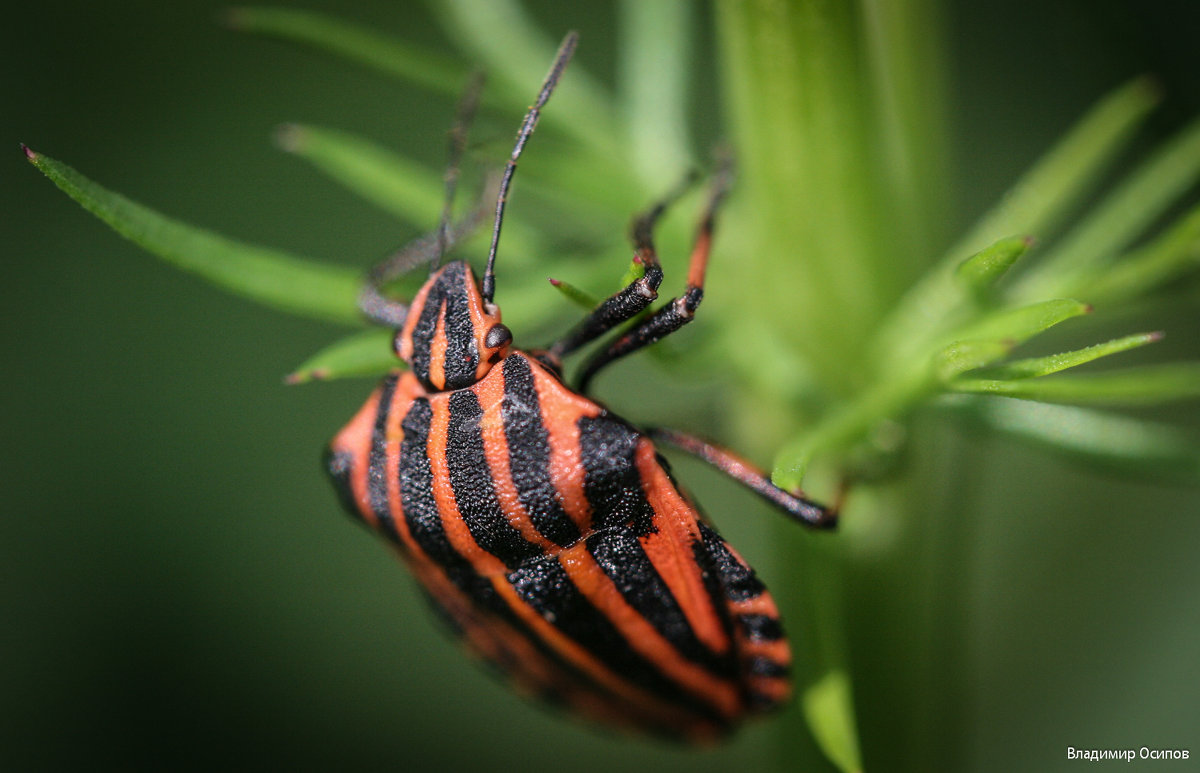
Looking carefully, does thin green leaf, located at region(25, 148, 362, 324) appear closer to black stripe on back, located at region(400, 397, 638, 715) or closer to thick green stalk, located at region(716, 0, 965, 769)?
black stripe on back, located at region(400, 397, 638, 715)

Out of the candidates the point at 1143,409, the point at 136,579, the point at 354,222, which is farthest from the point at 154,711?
the point at 1143,409

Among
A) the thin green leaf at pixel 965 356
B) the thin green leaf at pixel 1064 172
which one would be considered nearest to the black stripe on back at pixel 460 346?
the thin green leaf at pixel 965 356

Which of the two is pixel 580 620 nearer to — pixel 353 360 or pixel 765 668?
pixel 765 668

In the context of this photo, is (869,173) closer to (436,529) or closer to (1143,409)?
(436,529)

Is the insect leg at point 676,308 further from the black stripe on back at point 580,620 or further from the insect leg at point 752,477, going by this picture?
the black stripe on back at point 580,620

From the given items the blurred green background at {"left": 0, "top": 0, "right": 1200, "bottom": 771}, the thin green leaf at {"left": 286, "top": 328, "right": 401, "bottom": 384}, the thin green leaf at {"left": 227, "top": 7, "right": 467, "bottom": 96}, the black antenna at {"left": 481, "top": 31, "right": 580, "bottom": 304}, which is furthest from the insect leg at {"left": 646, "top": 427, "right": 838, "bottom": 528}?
the blurred green background at {"left": 0, "top": 0, "right": 1200, "bottom": 771}
